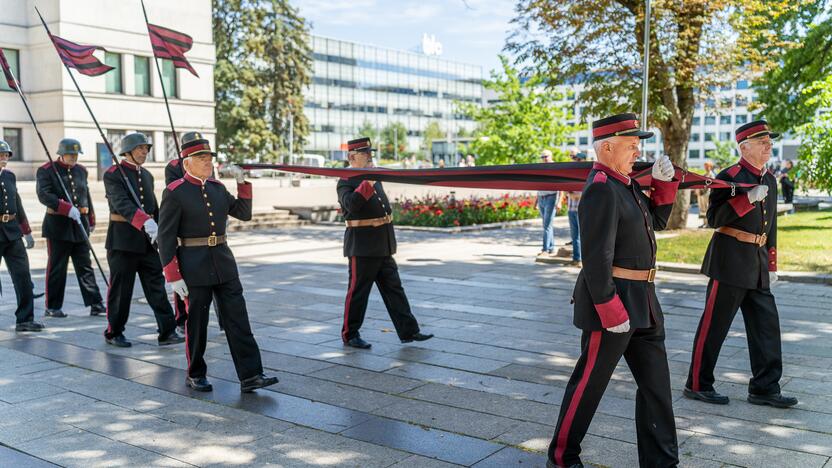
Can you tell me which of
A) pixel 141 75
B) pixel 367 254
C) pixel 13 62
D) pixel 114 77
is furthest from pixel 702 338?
pixel 13 62

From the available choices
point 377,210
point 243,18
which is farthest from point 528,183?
point 243,18

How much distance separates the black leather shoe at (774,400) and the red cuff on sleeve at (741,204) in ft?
4.35

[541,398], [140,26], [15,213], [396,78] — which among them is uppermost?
[396,78]

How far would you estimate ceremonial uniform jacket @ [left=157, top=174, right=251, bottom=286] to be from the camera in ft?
20.5

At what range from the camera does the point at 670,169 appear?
467cm

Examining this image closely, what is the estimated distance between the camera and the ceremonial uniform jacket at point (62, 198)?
9148 mm

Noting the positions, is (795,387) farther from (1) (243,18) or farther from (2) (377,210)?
(1) (243,18)

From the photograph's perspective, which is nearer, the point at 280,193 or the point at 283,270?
the point at 283,270

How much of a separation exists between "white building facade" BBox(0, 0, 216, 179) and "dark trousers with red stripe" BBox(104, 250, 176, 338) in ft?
102

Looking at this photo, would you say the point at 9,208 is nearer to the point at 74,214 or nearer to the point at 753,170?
the point at 74,214

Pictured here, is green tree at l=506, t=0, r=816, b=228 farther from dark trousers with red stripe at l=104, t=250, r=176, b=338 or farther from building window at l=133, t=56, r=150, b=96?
building window at l=133, t=56, r=150, b=96

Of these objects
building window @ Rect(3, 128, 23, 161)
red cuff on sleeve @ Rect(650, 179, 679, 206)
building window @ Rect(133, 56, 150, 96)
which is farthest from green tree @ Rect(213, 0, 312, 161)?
red cuff on sleeve @ Rect(650, 179, 679, 206)

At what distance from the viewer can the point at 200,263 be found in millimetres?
6246

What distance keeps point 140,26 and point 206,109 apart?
5516mm
